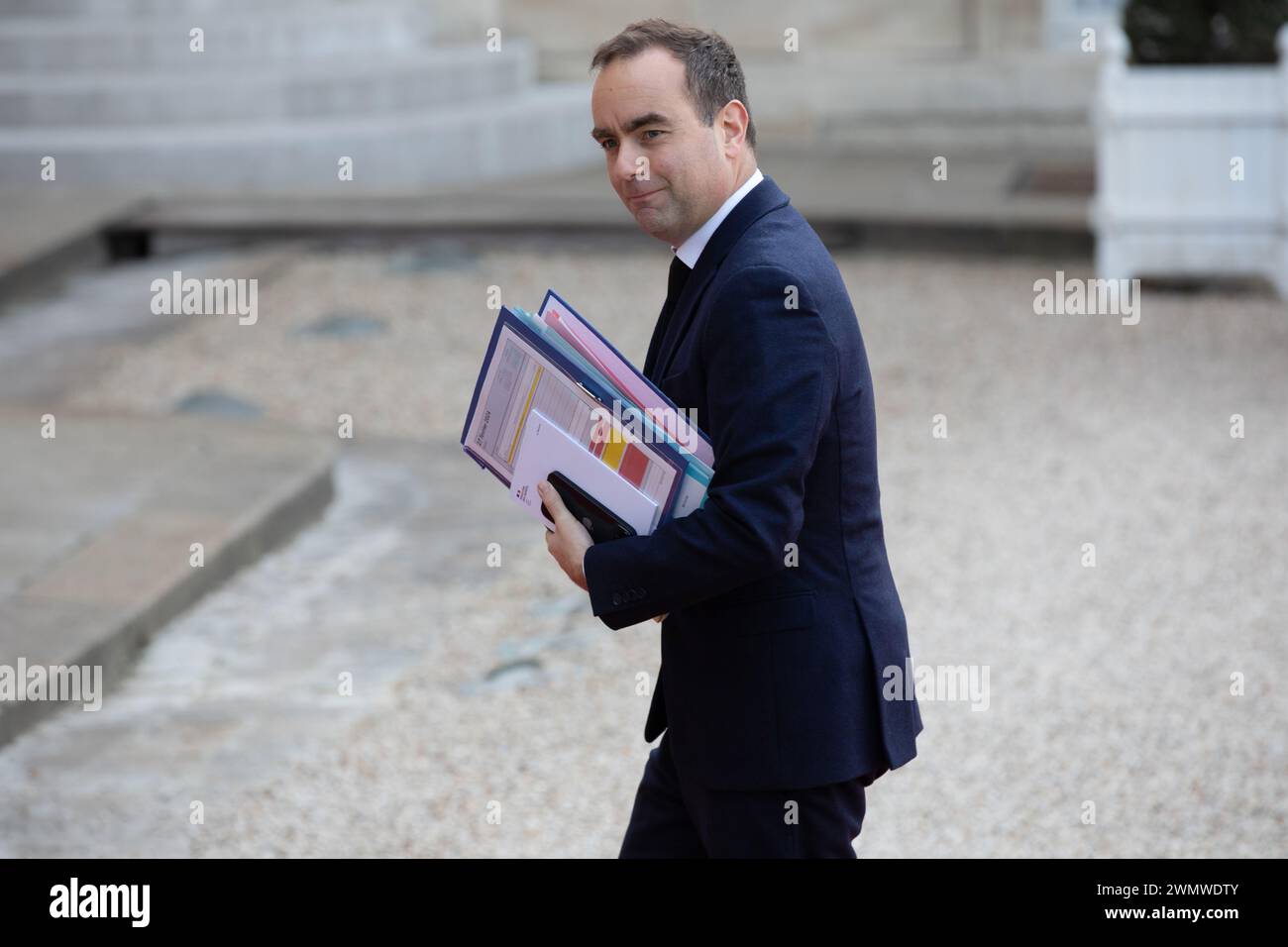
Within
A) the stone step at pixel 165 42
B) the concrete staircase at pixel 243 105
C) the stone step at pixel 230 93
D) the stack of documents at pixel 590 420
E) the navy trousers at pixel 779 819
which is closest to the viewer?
the stack of documents at pixel 590 420

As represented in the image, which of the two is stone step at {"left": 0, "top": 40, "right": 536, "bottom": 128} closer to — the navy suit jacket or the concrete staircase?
the concrete staircase

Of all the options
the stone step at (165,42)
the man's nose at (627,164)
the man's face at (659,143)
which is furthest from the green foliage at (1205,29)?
the man's nose at (627,164)

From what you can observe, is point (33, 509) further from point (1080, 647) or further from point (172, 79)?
point (172, 79)

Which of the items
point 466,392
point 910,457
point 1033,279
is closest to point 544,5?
point 1033,279

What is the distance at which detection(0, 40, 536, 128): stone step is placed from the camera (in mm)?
12961

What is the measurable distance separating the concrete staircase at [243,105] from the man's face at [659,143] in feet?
35.4

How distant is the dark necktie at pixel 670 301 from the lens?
2.44 meters

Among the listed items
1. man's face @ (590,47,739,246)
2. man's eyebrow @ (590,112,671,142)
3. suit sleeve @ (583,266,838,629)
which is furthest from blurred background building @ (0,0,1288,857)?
man's eyebrow @ (590,112,671,142)

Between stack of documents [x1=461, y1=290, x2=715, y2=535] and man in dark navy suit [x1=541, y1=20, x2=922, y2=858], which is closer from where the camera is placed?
man in dark navy suit [x1=541, y1=20, x2=922, y2=858]

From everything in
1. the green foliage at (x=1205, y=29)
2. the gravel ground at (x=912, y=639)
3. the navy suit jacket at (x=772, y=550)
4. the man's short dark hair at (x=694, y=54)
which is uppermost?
the green foliage at (x=1205, y=29)

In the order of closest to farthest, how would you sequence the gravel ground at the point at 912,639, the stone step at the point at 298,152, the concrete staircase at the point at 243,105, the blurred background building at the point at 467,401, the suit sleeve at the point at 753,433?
the suit sleeve at the point at 753,433 < the gravel ground at the point at 912,639 < the blurred background building at the point at 467,401 < the stone step at the point at 298,152 < the concrete staircase at the point at 243,105

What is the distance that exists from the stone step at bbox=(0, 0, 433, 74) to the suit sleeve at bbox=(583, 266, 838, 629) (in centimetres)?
1205

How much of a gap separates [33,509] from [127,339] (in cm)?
357

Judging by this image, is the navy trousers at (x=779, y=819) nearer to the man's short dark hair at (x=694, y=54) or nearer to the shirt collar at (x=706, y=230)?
the shirt collar at (x=706, y=230)
